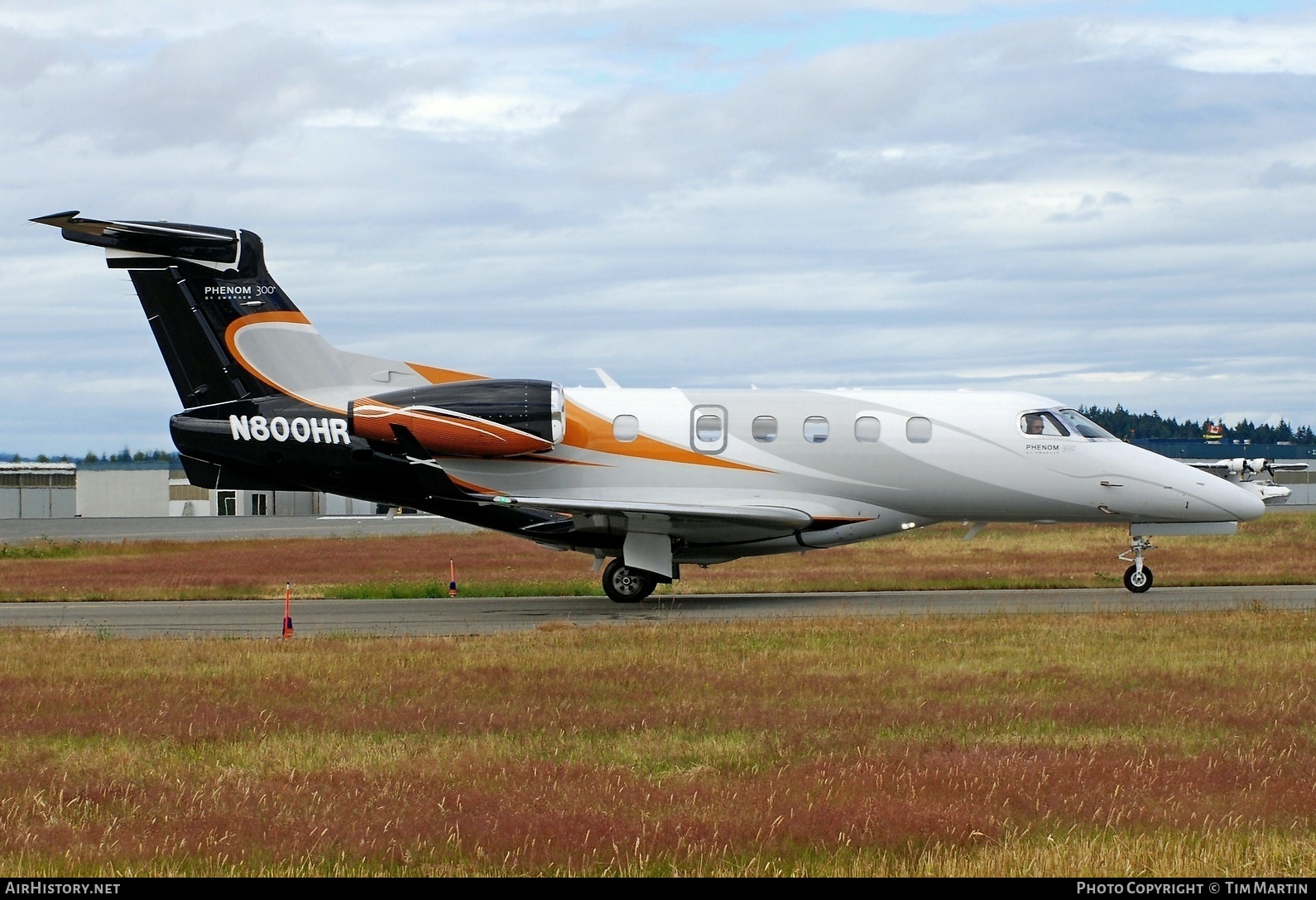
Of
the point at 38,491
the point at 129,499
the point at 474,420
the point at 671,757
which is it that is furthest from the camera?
the point at 129,499

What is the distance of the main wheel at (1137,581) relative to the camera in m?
23.8

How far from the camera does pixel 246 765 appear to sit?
9.84 meters

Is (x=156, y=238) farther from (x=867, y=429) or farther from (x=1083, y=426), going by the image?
(x=1083, y=426)

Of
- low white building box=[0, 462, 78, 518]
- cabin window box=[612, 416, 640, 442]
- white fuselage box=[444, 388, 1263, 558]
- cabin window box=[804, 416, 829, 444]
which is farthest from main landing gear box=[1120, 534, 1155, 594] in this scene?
low white building box=[0, 462, 78, 518]

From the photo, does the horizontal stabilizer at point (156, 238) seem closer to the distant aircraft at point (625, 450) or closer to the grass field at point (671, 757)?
the distant aircraft at point (625, 450)

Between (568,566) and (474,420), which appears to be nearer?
(474,420)

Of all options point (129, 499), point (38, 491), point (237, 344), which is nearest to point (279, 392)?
point (237, 344)

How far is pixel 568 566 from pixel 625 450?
40.1 feet

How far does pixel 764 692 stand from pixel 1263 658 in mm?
5692

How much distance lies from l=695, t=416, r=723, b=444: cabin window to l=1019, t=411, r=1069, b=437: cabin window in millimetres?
5249

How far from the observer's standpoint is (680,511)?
22281mm

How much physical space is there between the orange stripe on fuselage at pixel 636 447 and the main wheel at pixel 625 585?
196 cm

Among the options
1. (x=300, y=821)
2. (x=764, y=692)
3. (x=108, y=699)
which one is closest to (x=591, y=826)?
(x=300, y=821)
